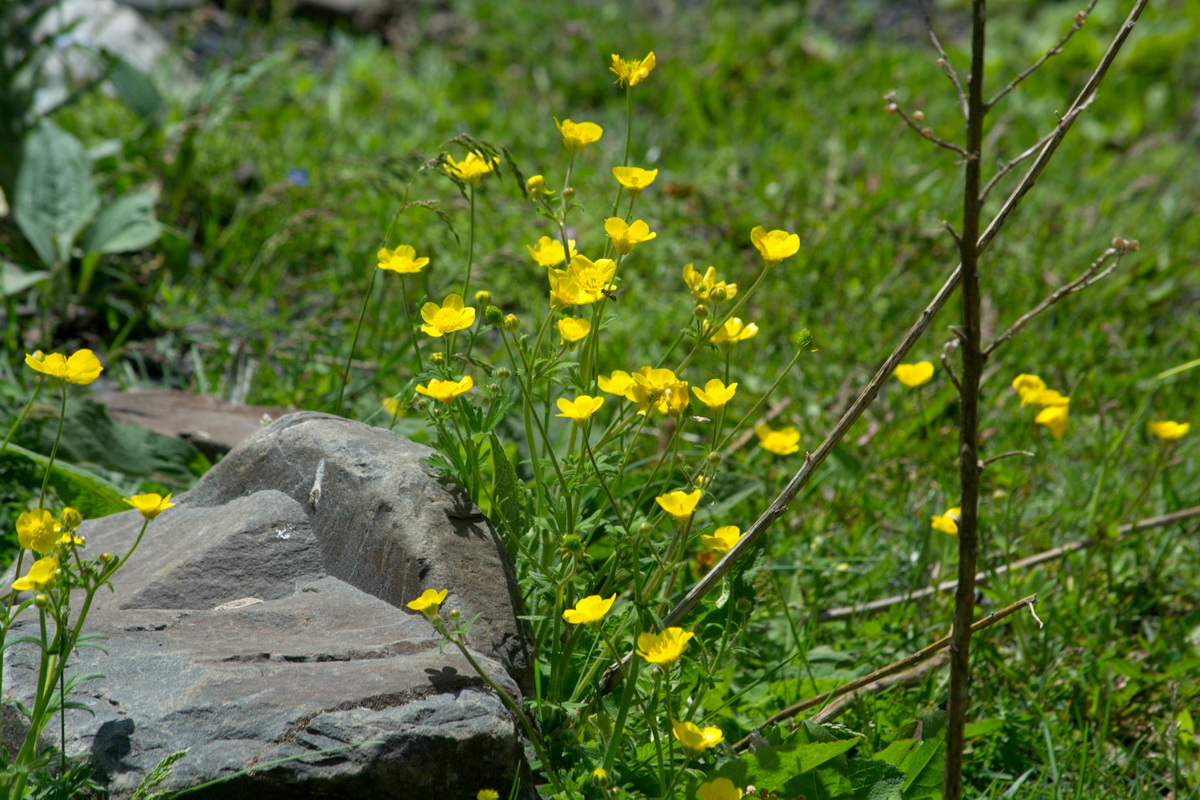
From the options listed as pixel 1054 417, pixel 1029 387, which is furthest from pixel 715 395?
pixel 1054 417

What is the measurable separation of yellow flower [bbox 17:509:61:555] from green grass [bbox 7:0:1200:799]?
96 centimetres

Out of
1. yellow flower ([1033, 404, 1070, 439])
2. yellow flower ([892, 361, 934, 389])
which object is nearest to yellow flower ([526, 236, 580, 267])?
yellow flower ([892, 361, 934, 389])

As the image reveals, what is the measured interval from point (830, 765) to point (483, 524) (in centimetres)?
68

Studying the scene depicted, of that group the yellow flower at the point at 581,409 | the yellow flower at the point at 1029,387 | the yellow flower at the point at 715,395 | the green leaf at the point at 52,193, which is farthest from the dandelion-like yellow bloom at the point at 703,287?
the green leaf at the point at 52,193

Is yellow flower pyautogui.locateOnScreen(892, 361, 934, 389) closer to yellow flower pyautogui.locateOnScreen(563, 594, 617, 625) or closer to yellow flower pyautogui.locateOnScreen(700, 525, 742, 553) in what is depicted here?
yellow flower pyautogui.locateOnScreen(700, 525, 742, 553)

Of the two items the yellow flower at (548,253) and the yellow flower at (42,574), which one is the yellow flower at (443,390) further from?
the yellow flower at (42,574)

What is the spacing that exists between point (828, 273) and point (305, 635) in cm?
254

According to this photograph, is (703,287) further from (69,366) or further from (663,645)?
(69,366)

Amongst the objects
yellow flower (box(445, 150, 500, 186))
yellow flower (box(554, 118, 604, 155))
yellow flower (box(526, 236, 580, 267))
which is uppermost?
yellow flower (box(554, 118, 604, 155))

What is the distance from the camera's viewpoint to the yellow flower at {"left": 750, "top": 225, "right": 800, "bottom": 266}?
5.16ft

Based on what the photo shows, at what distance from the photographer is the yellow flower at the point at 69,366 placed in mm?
1414

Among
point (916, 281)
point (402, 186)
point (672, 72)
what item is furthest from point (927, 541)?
point (672, 72)

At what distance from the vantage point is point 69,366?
1.44m

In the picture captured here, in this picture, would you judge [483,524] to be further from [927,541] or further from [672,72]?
[672,72]
